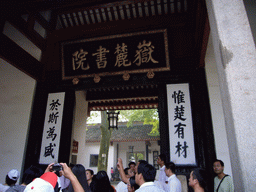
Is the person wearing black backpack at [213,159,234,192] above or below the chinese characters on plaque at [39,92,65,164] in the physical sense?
below

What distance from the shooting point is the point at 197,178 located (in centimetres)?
197

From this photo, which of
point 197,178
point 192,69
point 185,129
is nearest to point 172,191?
point 197,178

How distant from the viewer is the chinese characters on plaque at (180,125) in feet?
12.5

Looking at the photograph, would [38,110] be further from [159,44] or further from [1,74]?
[159,44]

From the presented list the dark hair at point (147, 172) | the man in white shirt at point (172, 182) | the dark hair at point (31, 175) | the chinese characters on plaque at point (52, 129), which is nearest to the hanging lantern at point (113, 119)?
the chinese characters on plaque at point (52, 129)

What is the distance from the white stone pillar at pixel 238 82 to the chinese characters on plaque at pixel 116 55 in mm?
2469

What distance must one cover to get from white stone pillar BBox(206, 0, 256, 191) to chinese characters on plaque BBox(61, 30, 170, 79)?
8.10 feet

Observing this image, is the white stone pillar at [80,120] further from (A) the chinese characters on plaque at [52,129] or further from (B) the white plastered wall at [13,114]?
(B) the white plastered wall at [13,114]

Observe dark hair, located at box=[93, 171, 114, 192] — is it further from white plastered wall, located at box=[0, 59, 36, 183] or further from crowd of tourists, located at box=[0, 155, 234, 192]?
white plastered wall, located at box=[0, 59, 36, 183]

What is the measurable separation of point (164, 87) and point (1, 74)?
4212 millimetres

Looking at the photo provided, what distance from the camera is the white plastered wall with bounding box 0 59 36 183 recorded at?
4.48 metres

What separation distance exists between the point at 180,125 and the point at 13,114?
4011 mm

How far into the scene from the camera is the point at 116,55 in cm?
465

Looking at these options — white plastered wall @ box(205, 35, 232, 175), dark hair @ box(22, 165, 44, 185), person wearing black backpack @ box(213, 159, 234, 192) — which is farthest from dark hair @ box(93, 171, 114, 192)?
white plastered wall @ box(205, 35, 232, 175)
